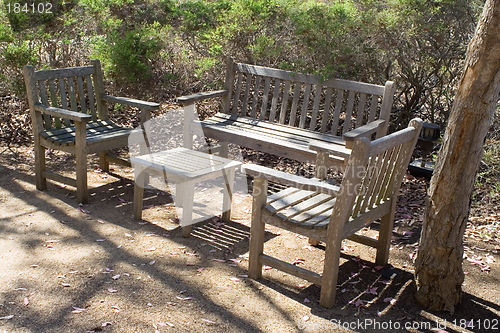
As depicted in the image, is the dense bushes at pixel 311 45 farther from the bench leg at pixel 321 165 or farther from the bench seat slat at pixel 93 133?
the bench seat slat at pixel 93 133

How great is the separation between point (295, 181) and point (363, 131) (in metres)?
1.23

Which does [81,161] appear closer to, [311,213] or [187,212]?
[187,212]

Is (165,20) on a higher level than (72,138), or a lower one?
higher

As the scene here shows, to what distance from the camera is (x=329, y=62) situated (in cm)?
588

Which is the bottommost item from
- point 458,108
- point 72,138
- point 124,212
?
point 124,212

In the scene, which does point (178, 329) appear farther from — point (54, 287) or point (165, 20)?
point (165, 20)

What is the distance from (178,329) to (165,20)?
7.67 metres

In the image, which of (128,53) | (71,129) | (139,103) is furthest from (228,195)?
(128,53)

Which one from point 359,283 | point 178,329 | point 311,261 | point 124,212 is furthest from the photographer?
point 124,212

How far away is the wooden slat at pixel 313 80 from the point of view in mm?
5120

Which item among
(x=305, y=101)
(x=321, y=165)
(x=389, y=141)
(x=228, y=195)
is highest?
(x=389, y=141)

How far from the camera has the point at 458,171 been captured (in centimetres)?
331

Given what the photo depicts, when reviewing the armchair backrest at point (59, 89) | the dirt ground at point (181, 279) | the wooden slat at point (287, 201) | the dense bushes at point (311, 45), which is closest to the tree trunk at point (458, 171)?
the dirt ground at point (181, 279)

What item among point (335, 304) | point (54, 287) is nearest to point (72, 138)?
point (54, 287)
